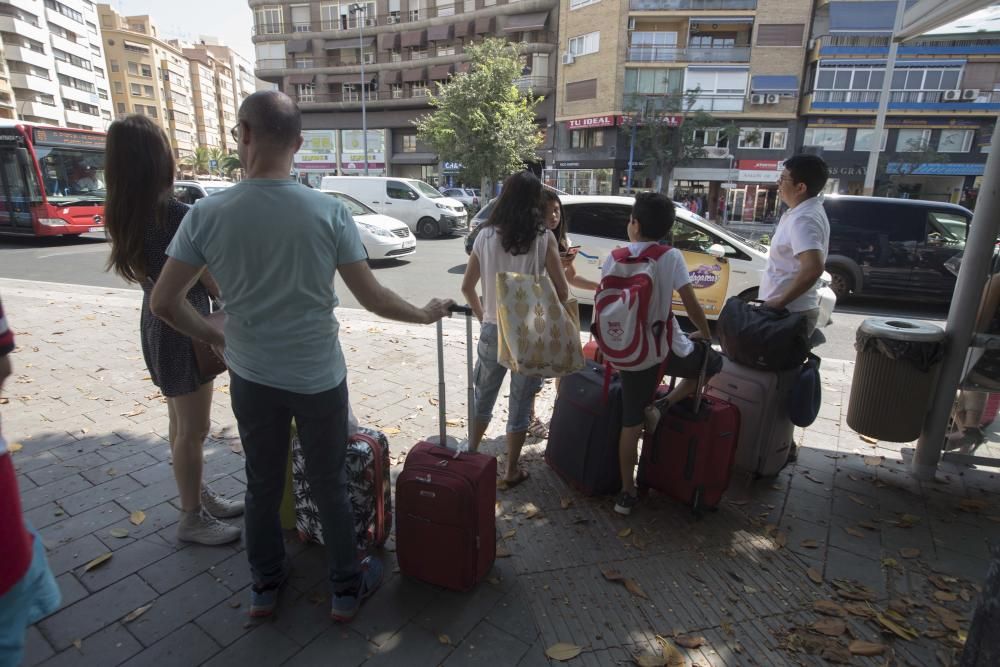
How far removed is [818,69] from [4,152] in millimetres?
35188

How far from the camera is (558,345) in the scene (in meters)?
2.65

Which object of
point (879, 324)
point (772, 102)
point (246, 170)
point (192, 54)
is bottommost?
point (879, 324)

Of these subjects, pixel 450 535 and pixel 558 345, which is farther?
pixel 558 345

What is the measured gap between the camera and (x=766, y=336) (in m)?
3.16

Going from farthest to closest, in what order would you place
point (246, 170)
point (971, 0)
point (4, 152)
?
point (4, 152) → point (971, 0) → point (246, 170)

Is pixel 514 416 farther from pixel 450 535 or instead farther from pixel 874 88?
pixel 874 88

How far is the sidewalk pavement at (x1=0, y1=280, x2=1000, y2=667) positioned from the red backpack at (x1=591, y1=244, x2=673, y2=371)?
963 mm

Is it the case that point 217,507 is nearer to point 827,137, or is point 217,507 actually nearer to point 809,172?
point 809,172

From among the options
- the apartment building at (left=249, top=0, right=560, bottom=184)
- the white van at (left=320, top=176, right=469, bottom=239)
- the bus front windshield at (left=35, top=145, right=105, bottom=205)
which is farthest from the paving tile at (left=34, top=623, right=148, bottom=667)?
the apartment building at (left=249, top=0, right=560, bottom=184)

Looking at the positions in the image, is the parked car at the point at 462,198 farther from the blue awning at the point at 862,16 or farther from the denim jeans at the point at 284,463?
the denim jeans at the point at 284,463

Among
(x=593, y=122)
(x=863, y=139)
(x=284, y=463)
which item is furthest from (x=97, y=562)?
(x=863, y=139)

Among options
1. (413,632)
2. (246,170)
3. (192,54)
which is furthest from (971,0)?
(192,54)

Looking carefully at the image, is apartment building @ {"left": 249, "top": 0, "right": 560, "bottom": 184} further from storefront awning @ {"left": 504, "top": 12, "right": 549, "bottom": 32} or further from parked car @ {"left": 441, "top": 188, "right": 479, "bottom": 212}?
parked car @ {"left": 441, "top": 188, "right": 479, "bottom": 212}

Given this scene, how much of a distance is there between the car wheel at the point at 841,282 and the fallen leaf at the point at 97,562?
1000 cm
